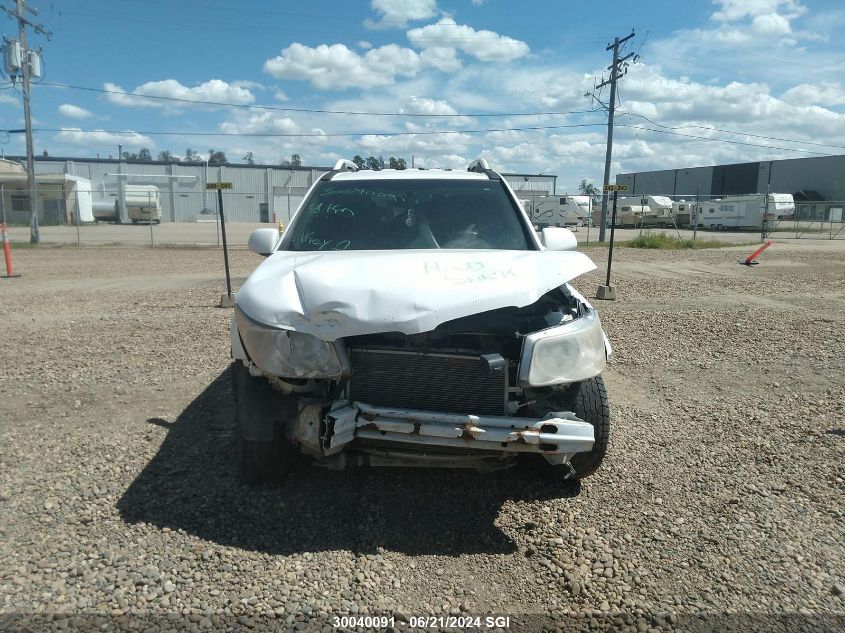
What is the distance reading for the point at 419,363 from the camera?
3037 mm

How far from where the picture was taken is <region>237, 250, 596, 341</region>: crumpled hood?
9.39 feet

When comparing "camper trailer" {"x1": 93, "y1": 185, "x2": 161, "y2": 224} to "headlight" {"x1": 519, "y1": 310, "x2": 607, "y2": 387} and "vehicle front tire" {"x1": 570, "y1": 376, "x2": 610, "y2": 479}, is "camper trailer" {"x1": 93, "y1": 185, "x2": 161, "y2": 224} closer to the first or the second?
"vehicle front tire" {"x1": 570, "y1": 376, "x2": 610, "y2": 479}

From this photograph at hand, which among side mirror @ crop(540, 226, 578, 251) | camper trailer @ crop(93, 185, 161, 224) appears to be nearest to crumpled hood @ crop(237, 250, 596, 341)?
side mirror @ crop(540, 226, 578, 251)

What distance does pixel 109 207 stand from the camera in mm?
50312

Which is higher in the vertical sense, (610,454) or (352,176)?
(352,176)

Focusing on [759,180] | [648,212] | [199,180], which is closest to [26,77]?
[199,180]

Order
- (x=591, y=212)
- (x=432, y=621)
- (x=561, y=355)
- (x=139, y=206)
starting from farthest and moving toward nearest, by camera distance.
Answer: (x=591, y=212) < (x=139, y=206) < (x=561, y=355) < (x=432, y=621)

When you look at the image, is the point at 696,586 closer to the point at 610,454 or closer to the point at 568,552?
the point at 568,552

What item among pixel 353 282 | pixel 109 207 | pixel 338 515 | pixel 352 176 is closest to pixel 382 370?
pixel 353 282

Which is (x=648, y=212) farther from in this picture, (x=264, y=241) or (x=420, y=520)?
(x=420, y=520)

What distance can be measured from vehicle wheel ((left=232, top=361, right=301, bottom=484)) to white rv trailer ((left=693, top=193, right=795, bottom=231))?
46.6m

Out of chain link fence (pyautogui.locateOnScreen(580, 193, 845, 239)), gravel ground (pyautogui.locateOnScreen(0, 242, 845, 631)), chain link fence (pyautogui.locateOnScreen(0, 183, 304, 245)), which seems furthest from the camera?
chain link fence (pyautogui.locateOnScreen(580, 193, 845, 239))

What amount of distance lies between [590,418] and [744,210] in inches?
1903

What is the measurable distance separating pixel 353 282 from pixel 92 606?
175cm
